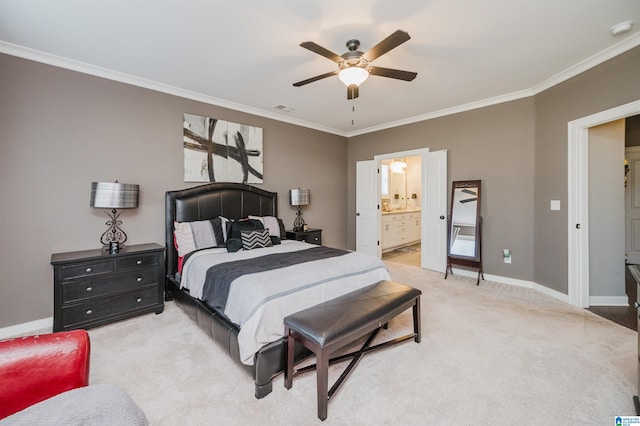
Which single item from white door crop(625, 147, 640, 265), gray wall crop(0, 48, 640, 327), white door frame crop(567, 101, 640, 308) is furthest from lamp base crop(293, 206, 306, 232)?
white door crop(625, 147, 640, 265)

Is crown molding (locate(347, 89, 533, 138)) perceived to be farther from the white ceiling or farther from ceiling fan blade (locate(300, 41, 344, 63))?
ceiling fan blade (locate(300, 41, 344, 63))

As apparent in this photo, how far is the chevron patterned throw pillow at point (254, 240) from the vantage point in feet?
11.1

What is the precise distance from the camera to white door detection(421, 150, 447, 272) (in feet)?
15.7

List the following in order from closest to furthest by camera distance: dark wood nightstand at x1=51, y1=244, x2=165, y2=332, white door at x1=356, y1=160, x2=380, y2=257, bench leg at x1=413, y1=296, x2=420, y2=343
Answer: bench leg at x1=413, y1=296, x2=420, y2=343, dark wood nightstand at x1=51, y1=244, x2=165, y2=332, white door at x1=356, y1=160, x2=380, y2=257

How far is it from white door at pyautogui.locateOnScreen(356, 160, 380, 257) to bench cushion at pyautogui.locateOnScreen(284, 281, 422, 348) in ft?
11.4

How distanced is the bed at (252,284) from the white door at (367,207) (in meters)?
2.62

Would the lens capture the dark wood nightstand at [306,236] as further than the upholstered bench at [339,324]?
Yes

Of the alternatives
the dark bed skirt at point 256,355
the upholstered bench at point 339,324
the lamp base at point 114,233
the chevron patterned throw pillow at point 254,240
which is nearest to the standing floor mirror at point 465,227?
the upholstered bench at point 339,324

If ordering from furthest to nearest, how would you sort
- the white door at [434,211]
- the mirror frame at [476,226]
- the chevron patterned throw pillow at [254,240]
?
the white door at [434,211] → the mirror frame at [476,226] → the chevron patterned throw pillow at [254,240]

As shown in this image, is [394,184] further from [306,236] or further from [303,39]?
[303,39]

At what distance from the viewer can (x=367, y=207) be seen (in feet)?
19.5

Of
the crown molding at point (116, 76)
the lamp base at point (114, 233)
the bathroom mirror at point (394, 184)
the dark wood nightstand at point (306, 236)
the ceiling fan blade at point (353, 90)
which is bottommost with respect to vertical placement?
the dark wood nightstand at point (306, 236)

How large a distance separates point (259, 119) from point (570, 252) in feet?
15.9

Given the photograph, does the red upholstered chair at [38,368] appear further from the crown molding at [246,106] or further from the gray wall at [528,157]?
the gray wall at [528,157]
